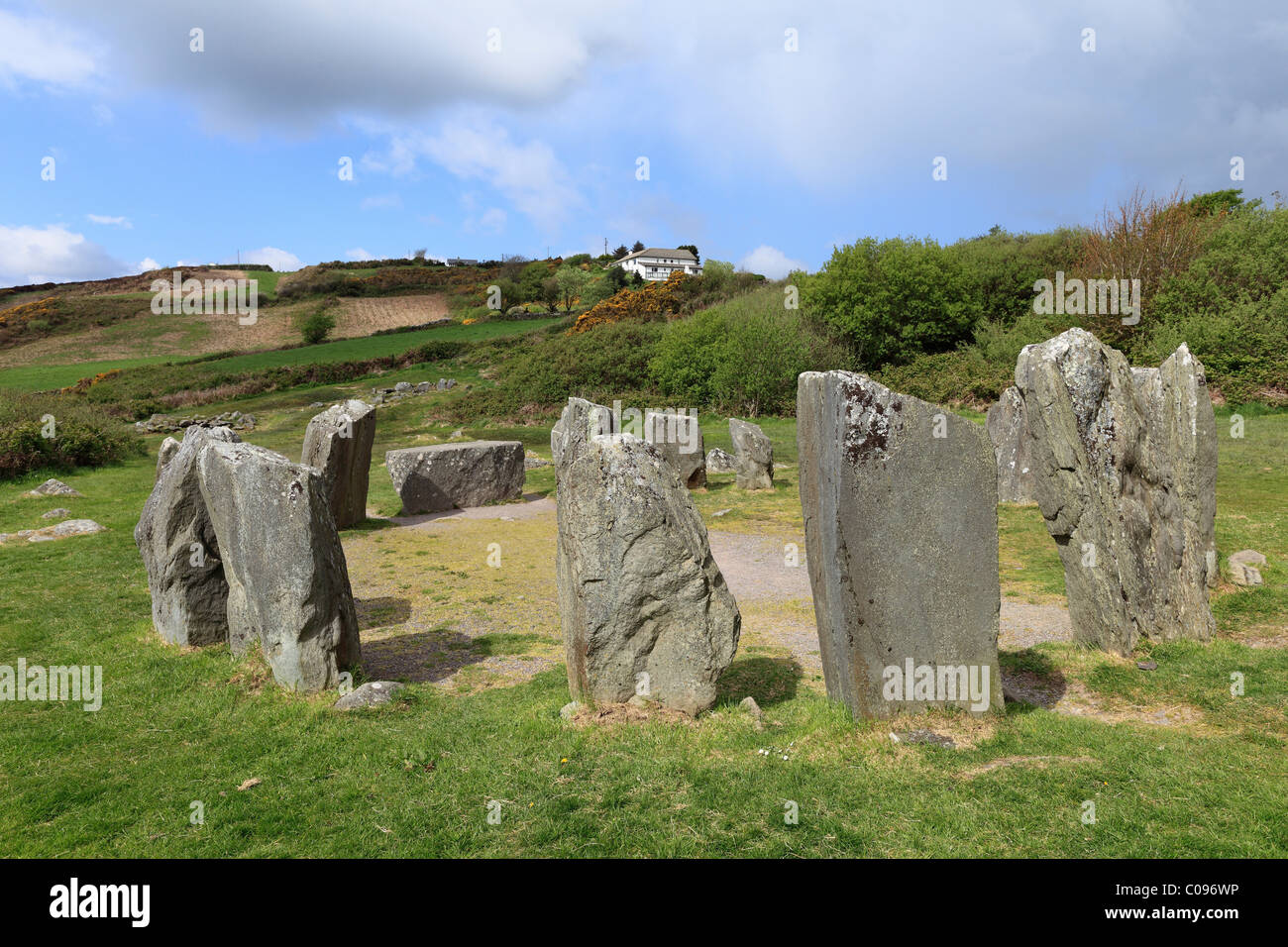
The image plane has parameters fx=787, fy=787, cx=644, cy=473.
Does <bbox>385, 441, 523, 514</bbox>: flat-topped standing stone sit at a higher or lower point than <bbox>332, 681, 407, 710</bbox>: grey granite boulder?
higher

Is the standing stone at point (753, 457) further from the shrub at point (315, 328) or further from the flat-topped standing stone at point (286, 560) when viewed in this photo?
the shrub at point (315, 328)

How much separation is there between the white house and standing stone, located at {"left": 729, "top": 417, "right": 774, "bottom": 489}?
269ft

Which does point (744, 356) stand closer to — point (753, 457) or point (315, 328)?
point (753, 457)

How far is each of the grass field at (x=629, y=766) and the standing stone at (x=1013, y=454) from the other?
270 inches

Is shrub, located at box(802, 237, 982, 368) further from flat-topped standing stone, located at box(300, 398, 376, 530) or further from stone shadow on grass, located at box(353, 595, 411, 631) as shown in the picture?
stone shadow on grass, located at box(353, 595, 411, 631)

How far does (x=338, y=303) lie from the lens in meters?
70.9

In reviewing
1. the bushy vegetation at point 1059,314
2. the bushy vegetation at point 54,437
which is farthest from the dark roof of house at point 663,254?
the bushy vegetation at point 54,437

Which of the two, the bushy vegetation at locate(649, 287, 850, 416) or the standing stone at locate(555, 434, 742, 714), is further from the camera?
the bushy vegetation at locate(649, 287, 850, 416)

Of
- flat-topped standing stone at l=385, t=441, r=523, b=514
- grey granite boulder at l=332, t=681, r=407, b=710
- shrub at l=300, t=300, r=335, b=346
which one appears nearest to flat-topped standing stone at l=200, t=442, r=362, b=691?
grey granite boulder at l=332, t=681, r=407, b=710

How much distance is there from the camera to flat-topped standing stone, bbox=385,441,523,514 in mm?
18766

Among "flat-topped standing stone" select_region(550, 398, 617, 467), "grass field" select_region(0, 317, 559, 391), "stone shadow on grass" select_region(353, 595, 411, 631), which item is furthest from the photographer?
"grass field" select_region(0, 317, 559, 391)

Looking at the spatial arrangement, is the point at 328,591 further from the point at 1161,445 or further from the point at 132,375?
the point at 132,375

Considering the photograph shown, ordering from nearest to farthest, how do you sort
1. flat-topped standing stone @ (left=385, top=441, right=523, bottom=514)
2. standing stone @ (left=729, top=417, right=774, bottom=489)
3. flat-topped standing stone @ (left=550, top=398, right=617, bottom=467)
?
flat-topped standing stone @ (left=550, top=398, right=617, bottom=467), flat-topped standing stone @ (left=385, top=441, right=523, bottom=514), standing stone @ (left=729, top=417, right=774, bottom=489)

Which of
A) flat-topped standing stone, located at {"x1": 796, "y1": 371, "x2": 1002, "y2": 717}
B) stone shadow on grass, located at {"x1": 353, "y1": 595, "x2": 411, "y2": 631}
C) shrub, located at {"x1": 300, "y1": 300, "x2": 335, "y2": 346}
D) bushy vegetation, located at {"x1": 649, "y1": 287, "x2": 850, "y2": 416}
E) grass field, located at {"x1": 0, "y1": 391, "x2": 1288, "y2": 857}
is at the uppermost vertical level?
shrub, located at {"x1": 300, "y1": 300, "x2": 335, "y2": 346}
